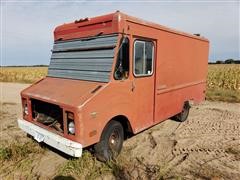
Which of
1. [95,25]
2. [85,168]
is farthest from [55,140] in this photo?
[95,25]

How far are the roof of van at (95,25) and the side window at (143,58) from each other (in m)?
Answer: 0.43

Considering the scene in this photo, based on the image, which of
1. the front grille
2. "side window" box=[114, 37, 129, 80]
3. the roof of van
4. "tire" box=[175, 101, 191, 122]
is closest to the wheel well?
"side window" box=[114, 37, 129, 80]

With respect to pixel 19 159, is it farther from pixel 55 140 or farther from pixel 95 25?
pixel 95 25

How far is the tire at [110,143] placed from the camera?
3953 mm

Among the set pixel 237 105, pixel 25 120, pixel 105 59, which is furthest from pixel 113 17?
pixel 237 105

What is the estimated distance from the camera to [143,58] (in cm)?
462

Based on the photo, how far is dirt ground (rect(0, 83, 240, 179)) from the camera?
12.7 feet

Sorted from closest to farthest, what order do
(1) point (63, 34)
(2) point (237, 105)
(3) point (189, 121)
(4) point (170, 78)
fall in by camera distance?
(1) point (63, 34), (4) point (170, 78), (3) point (189, 121), (2) point (237, 105)

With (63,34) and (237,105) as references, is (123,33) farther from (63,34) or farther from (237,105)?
(237,105)

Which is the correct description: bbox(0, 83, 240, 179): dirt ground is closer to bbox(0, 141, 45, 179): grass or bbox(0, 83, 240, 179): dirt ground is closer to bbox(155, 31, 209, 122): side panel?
bbox(0, 141, 45, 179): grass

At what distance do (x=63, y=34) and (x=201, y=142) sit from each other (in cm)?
418

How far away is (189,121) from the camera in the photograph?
23.5 feet

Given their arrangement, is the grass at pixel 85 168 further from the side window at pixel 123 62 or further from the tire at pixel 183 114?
the tire at pixel 183 114

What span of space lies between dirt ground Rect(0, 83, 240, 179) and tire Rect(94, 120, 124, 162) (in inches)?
14.2
